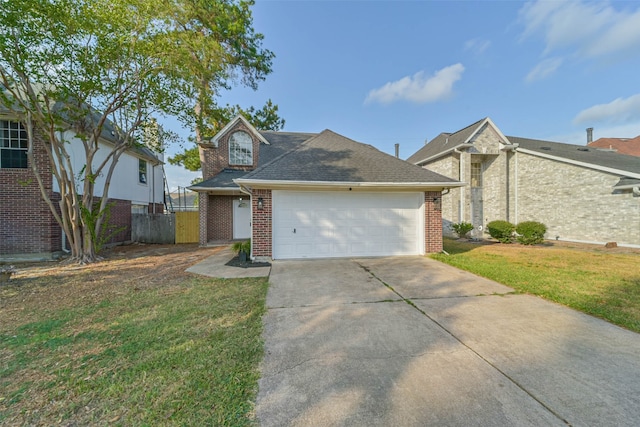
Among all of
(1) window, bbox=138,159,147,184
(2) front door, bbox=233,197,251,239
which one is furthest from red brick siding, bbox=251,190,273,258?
(1) window, bbox=138,159,147,184

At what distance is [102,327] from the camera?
3.56m

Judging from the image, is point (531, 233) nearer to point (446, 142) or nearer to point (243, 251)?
point (446, 142)

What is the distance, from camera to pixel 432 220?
871cm

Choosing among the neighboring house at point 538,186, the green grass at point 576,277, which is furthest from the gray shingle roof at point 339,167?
the neighboring house at point 538,186

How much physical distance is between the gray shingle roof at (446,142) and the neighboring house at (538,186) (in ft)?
0.05

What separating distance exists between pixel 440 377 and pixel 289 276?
4135mm

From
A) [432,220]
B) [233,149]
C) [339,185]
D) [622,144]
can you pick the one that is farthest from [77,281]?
[622,144]

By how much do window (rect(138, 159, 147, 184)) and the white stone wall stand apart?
2198cm

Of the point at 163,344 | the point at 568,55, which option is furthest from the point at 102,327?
the point at 568,55

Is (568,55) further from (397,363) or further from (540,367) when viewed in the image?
(397,363)

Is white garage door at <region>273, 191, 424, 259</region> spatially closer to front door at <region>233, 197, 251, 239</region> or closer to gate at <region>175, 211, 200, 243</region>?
front door at <region>233, 197, 251, 239</region>

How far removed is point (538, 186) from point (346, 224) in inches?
491

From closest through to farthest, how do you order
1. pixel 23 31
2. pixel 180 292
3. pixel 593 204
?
pixel 180 292 < pixel 23 31 < pixel 593 204

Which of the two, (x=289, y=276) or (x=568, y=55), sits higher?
(x=568, y=55)
